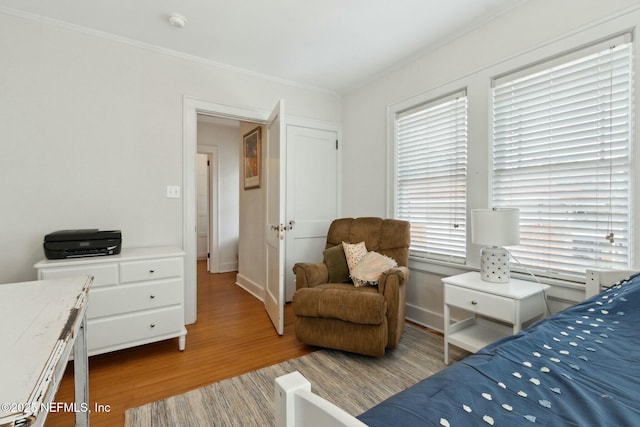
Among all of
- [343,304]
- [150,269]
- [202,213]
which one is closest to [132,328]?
[150,269]

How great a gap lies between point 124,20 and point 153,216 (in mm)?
1567

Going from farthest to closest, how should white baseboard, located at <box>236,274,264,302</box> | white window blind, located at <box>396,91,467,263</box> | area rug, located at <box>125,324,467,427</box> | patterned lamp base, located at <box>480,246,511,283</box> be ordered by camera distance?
white baseboard, located at <box>236,274,264,302</box>, white window blind, located at <box>396,91,467,263</box>, patterned lamp base, located at <box>480,246,511,283</box>, area rug, located at <box>125,324,467,427</box>

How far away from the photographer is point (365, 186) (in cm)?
354

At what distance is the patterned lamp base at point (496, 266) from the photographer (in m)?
2.03

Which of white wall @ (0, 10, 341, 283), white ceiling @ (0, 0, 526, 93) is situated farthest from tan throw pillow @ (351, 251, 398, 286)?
white ceiling @ (0, 0, 526, 93)

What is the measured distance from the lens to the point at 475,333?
2201 mm

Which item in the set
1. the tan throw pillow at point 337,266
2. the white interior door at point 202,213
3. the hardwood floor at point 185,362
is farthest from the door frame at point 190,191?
the white interior door at point 202,213

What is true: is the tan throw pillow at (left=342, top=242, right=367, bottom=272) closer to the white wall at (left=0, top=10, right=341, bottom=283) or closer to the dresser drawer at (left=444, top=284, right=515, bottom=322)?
the dresser drawer at (left=444, top=284, right=515, bottom=322)

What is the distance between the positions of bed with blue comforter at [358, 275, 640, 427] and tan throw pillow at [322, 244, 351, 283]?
1702mm

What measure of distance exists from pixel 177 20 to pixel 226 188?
316cm

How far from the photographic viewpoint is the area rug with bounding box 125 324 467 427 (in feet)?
5.36

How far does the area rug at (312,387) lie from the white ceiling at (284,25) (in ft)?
8.37

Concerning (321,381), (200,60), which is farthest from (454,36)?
(321,381)

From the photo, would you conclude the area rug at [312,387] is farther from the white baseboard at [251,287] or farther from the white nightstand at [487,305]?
the white baseboard at [251,287]
